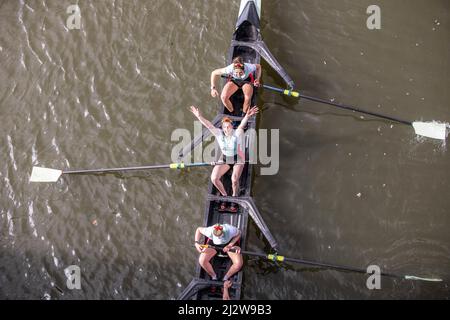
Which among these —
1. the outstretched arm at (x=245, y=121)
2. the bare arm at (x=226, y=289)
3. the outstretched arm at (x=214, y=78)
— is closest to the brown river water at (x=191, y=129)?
the outstretched arm at (x=214, y=78)

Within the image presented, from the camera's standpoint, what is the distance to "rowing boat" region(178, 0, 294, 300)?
834 centimetres

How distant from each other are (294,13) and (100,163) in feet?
18.7

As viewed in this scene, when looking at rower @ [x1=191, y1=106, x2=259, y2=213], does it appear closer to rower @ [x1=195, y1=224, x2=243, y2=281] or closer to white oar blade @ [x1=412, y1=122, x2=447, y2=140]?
rower @ [x1=195, y1=224, x2=243, y2=281]

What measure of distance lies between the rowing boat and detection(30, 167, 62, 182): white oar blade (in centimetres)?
268

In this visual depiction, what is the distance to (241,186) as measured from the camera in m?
9.04

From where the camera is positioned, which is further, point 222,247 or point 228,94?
point 228,94

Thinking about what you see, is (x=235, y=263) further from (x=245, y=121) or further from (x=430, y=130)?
(x=430, y=130)

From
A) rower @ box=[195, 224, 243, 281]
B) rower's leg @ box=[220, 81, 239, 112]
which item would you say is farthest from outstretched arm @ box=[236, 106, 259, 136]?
rower @ box=[195, 224, 243, 281]

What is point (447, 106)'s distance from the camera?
32.9ft

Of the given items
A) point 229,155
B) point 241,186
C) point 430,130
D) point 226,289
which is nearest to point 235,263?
point 226,289

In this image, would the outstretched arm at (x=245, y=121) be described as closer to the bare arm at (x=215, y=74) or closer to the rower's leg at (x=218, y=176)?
the rower's leg at (x=218, y=176)

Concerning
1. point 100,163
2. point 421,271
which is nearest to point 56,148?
point 100,163

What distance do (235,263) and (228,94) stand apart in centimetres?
344
